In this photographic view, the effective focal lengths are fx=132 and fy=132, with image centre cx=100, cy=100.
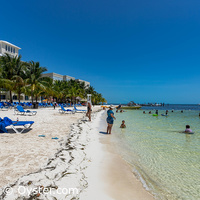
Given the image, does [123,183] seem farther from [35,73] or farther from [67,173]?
[35,73]

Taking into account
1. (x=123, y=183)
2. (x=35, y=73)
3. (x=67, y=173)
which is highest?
(x=35, y=73)

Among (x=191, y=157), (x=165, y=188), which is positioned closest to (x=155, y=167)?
(x=165, y=188)

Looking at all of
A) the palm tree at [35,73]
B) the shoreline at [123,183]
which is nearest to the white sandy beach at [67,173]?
the shoreline at [123,183]

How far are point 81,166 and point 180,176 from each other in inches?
104

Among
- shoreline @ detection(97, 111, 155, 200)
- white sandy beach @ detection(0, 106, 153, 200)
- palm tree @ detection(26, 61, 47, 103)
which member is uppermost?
palm tree @ detection(26, 61, 47, 103)

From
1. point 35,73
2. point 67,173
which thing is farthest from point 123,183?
point 35,73

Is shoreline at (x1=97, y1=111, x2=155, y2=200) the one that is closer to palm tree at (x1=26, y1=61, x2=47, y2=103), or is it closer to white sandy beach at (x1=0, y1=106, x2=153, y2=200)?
white sandy beach at (x1=0, y1=106, x2=153, y2=200)

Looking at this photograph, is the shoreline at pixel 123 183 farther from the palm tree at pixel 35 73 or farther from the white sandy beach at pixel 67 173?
the palm tree at pixel 35 73

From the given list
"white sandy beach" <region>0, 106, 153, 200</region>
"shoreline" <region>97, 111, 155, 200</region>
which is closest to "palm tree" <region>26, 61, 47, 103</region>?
"white sandy beach" <region>0, 106, 153, 200</region>

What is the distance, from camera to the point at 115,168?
361cm

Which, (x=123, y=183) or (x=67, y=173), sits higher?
(x=67, y=173)

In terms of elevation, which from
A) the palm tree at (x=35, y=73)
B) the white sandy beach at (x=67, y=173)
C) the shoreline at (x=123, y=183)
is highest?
the palm tree at (x=35, y=73)

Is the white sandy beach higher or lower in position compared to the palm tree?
lower

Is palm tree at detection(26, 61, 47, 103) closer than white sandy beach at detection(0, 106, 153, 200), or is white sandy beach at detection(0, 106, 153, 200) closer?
white sandy beach at detection(0, 106, 153, 200)
